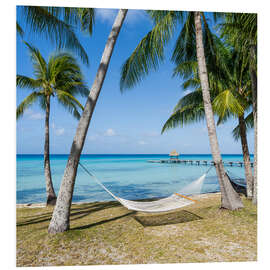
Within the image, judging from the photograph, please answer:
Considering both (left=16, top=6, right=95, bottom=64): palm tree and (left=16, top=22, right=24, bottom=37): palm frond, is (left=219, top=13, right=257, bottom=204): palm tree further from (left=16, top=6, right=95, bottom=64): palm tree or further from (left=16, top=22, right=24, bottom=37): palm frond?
(left=16, top=22, right=24, bottom=37): palm frond

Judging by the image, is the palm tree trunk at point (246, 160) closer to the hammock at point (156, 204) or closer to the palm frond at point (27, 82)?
the hammock at point (156, 204)

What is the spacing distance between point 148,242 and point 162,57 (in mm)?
2161

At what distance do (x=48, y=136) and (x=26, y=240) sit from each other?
7.01 ft

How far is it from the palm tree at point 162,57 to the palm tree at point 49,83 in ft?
3.96

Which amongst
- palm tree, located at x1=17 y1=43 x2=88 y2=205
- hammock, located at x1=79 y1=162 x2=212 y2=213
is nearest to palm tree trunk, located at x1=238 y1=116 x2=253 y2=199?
hammock, located at x1=79 y1=162 x2=212 y2=213

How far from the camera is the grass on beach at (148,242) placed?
68.9 inches

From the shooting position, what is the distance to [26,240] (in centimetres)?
191

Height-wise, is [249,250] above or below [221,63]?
below

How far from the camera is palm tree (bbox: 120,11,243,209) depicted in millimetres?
2555

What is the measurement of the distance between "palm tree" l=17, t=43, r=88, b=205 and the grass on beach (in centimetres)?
145

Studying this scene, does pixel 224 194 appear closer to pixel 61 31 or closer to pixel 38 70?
pixel 61 31

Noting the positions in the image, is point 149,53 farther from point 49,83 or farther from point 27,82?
point 27,82

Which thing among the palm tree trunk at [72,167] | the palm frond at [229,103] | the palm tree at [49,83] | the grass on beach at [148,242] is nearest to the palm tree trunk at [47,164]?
the palm tree at [49,83]
